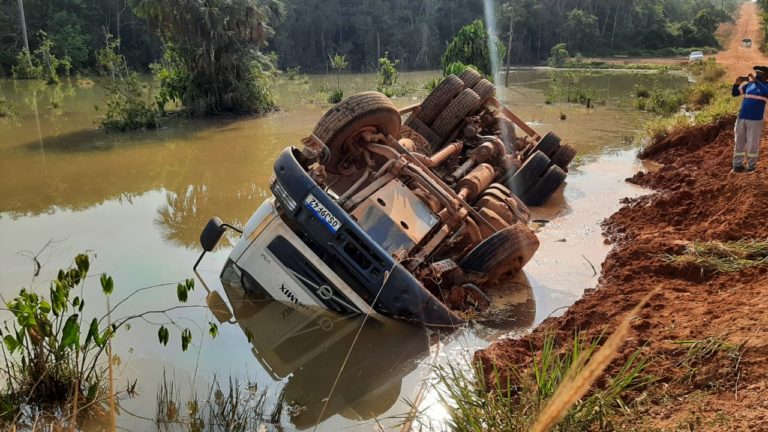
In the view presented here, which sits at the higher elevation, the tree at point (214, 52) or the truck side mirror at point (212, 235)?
the tree at point (214, 52)

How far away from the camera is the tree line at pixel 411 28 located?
149 feet

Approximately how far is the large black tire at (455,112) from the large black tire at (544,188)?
1.41 m

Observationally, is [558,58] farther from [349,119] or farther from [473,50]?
[349,119]

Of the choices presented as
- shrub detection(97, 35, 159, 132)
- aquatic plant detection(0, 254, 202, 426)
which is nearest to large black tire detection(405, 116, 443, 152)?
aquatic plant detection(0, 254, 202, 426)

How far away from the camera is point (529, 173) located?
8562mm

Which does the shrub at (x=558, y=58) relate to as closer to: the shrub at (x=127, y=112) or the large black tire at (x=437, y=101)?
the shrub at (x=127, y=112)

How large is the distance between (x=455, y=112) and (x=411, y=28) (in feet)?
182

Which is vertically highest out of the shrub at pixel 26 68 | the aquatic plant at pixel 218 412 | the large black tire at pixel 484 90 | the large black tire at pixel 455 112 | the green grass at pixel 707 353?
the shrub at pixel 26 68

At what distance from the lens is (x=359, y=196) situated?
5320 mm

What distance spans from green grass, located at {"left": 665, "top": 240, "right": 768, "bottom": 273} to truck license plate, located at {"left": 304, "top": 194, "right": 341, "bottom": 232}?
2.94 m

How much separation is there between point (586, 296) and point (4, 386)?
444 cm

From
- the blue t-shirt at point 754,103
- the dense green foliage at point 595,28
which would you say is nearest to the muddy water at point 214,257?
the blue t-shirt at point 754,103

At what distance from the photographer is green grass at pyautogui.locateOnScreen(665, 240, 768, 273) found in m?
4.79

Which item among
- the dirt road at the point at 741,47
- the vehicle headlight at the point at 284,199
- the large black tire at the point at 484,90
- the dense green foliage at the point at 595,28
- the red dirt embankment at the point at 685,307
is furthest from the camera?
the dense green foliage at the point at 595,28
